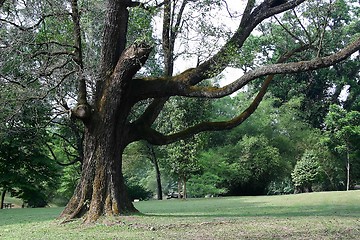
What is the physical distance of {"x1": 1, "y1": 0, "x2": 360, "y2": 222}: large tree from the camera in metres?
9.91

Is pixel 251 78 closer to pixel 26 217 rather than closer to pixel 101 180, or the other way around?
pixel 101 180

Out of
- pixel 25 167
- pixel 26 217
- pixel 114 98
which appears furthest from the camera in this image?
pixel 25 167

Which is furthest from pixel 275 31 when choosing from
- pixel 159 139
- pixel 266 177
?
pixel 266 177

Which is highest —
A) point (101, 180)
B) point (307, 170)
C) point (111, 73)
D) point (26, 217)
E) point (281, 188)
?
point (111, 73)

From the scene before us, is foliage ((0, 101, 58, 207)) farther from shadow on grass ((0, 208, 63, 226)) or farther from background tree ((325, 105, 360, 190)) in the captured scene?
background tree ((325, 105, 360, 190))

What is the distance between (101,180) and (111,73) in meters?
2.47

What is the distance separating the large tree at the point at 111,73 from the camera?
32.5 ft

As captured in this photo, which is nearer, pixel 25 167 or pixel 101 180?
pixel 101 180

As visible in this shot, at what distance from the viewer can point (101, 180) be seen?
9.98 meters

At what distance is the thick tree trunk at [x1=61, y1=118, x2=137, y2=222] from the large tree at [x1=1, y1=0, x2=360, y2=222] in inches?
0.9

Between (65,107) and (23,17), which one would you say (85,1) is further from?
(65,107)

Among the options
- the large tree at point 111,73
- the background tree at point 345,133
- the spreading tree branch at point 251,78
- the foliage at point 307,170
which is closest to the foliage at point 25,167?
the large tree at point 111,73

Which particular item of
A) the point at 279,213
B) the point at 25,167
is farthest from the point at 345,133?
the point at 25,167

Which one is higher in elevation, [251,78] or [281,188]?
[251,78]
